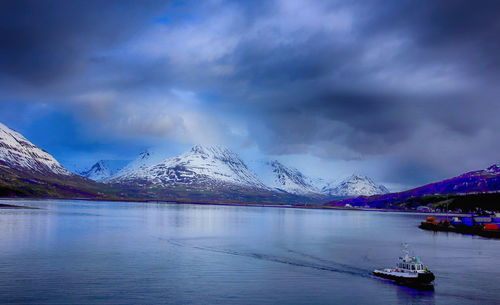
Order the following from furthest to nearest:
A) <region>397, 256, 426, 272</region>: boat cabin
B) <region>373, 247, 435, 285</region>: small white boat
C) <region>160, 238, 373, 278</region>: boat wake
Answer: <region>160, 238, 373, 278</region>: boat wake < <region>397, 256, 426, 272</region>: boat cabin < <region>373, 247, 435, 285</region>: small white boat

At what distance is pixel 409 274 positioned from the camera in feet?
196

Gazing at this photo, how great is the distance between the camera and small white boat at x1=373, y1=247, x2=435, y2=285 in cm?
5875

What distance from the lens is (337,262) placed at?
75.2 meters

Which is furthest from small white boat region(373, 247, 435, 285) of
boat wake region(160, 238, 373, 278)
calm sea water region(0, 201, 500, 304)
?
boat wake region(160, 238, 373, 278)

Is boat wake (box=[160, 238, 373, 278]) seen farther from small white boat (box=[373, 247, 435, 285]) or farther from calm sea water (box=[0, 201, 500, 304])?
small white boat (box=[373, 247, 435, 285])

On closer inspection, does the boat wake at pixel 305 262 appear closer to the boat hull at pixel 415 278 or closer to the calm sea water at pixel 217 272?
the calm sea water at pixel 217 272

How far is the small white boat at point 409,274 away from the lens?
193 ft

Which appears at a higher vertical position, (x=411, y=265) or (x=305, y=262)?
(x=411, y=265)

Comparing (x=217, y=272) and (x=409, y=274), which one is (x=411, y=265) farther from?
(x=217, y=272)

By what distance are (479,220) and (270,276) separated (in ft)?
504

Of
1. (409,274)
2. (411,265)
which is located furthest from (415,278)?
(411,265)

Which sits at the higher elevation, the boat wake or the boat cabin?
the boat cabin

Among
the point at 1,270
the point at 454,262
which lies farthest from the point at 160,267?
the point at 454,262

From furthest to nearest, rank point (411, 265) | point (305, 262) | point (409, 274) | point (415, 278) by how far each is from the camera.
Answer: point (305, 262), point (411, 265), point (409, 274), point (415, 278)
